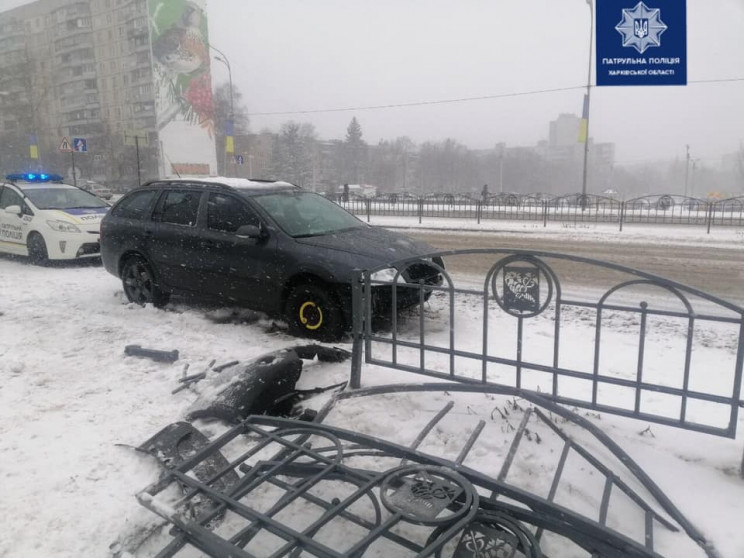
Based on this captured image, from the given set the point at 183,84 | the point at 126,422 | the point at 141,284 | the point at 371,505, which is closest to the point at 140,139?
the point at 183,84

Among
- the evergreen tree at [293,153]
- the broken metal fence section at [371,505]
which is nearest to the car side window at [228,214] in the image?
the broken metal fence section at [371,505]

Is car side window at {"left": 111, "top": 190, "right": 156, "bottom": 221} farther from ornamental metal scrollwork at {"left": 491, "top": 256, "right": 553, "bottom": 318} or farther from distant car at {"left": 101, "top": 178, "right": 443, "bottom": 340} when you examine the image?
ornamental metal scrollwork at {"left": 491, "top": 256, "right": 553, "bottom": 318}

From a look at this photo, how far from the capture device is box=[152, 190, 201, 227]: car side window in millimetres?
6699

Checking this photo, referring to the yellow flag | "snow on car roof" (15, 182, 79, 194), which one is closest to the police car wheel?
"snow on car roof" (15, 182, 79, 194)

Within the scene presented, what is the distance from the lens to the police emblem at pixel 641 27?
232 inches

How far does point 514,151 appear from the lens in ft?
237

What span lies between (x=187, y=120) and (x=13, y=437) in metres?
71.9

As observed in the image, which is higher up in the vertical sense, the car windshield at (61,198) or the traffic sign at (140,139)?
the traffic sign at (140,139)

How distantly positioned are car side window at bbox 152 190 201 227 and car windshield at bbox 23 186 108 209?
16.9ft

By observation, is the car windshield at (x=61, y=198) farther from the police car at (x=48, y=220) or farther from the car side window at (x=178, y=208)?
the car side window at (x=178, y=208)

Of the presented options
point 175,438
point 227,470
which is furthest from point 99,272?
point 227,470

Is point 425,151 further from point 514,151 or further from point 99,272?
point 99,272

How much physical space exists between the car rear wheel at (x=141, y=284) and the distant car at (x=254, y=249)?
14mm

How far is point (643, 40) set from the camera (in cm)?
606
